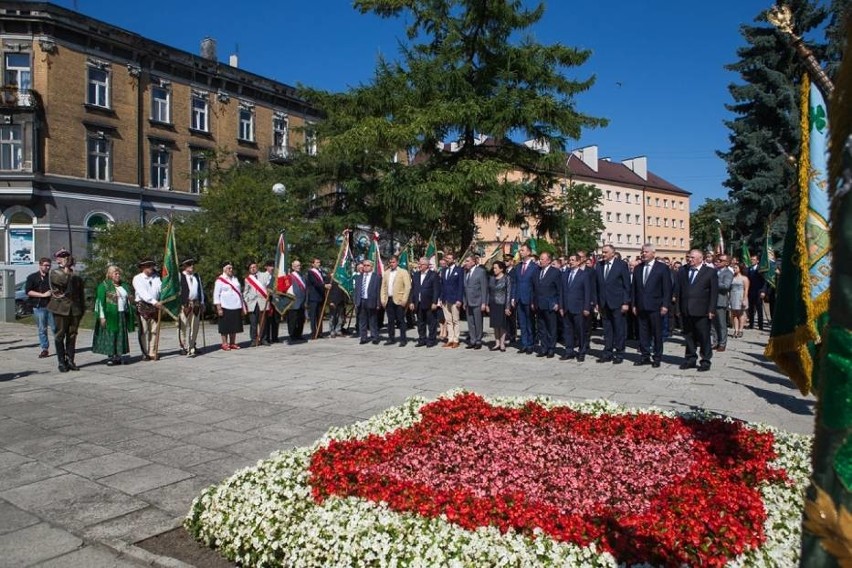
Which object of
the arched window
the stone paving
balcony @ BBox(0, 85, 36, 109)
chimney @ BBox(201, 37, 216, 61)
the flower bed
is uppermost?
chimney @ BBox(201, 37, 216, 61)

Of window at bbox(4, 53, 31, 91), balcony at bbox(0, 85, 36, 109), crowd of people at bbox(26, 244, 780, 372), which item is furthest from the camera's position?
window at bbox(4, 53, 31, 91)

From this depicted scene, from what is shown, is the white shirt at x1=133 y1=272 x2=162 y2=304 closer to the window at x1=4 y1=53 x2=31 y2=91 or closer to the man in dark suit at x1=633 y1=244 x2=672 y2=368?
the man in dark suit at x1=633 y1=244 x2=672 y2=368

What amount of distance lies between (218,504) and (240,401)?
453cm

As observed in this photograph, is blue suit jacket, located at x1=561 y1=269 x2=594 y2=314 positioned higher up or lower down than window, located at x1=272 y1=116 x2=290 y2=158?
lower down

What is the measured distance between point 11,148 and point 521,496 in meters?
36.2

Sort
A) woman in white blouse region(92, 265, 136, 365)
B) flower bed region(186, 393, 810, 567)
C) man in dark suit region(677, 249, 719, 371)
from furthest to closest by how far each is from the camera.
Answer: woman in white blouse region(92, 265, 136, 365) < man in dark suit region(677, 249, 719, 371) < flower bed region(186, 393, 810, 567)

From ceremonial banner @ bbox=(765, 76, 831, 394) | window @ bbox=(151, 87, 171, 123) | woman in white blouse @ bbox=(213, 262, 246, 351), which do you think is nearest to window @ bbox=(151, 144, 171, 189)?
window @ bbox=(151, 87, 171, 123)

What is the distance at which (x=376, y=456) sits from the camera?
495 cm

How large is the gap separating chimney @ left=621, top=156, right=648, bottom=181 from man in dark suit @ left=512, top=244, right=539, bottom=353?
3344 inches

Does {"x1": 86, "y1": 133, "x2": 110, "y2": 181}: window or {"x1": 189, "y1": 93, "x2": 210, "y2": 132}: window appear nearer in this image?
{"x1": 86, "y1": 133, "x2": 110, "y2": 181}: window

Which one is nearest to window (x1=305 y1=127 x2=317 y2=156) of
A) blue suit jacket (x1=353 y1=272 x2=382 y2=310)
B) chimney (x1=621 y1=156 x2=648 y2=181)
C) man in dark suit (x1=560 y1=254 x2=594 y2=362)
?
blue suit jacket (x1=353 y1=272 x2=382 y2=310)

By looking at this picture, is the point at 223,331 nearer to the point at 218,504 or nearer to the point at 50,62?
the point at 218,504

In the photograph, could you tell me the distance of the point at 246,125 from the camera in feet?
144

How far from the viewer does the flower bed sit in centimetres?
334
